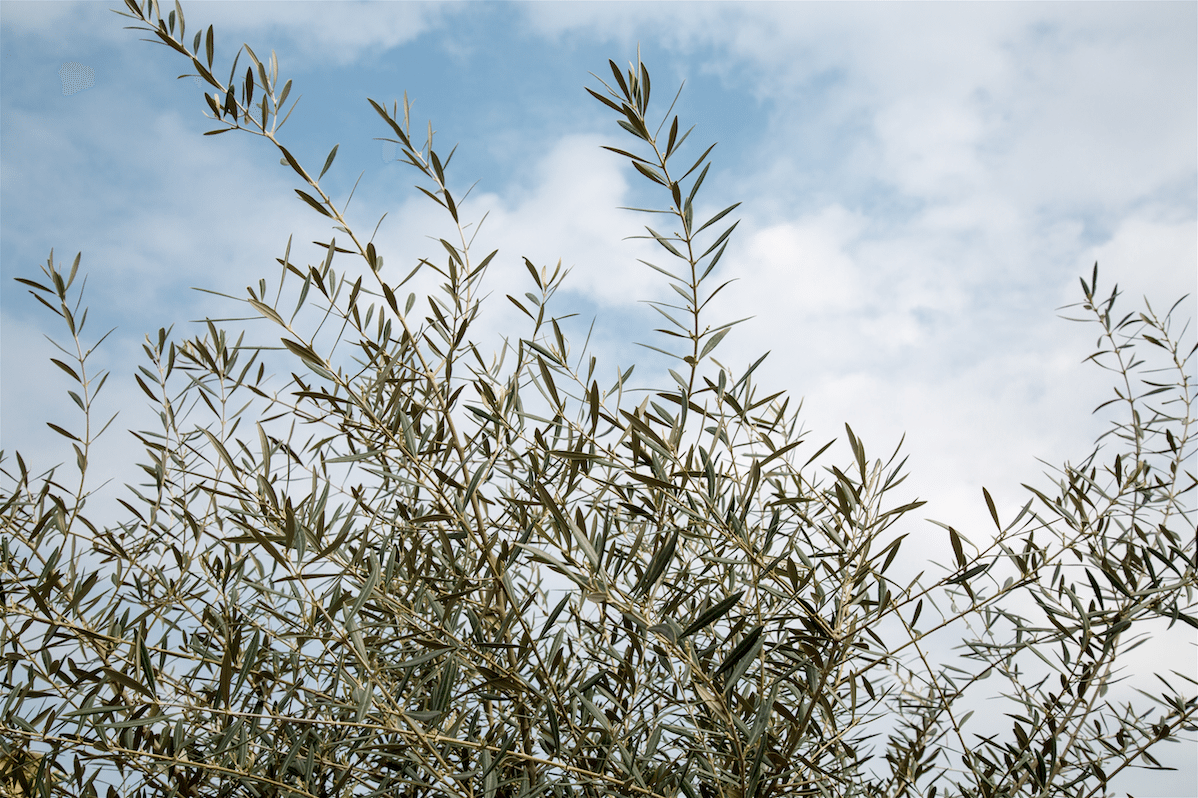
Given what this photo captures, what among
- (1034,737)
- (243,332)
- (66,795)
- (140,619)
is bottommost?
(66,795)

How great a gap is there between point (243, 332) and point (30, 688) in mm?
840

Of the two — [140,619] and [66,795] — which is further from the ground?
[140,619]

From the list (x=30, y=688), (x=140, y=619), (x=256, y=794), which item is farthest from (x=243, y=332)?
(x=256, y=794)

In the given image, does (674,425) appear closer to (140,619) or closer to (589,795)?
(589,795)

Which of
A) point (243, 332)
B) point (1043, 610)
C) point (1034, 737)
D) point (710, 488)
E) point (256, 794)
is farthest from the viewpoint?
point (243, 332)

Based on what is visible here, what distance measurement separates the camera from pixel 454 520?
55.7 inches

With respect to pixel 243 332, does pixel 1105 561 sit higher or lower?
lower

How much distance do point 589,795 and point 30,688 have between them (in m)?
1.15

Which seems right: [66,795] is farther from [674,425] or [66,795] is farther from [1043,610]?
[1043,610]

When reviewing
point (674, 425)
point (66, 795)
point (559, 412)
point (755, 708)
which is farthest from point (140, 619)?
point (755, 708)

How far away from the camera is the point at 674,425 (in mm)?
1459

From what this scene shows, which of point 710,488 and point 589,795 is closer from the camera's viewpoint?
point 710,488

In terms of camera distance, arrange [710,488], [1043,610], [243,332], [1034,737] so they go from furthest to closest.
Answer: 1. [243,332]
2. [1034,737]
3. [1043,610]
4. [710,488]

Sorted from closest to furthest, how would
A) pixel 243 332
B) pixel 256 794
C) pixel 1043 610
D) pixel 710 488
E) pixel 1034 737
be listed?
pixel 710 488
pixel 256 794
pixel 1043 610
pixel 1034 737
pixel 243 332
